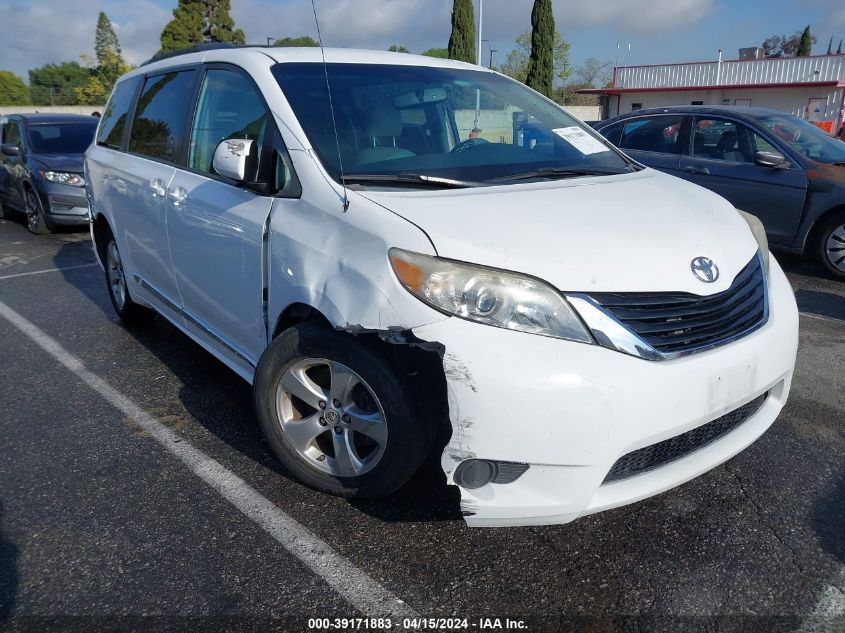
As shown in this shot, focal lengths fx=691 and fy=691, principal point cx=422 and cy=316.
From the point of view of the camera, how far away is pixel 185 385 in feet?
13.3

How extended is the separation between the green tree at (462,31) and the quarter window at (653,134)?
26.4 meters

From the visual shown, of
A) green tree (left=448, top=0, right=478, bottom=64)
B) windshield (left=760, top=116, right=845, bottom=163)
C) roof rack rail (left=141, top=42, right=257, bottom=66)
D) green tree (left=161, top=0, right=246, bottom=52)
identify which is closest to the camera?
roof rack rail (left=141, top=42, right=257, bottom=66)

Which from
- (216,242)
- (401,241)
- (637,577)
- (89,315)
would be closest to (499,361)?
(401,241)

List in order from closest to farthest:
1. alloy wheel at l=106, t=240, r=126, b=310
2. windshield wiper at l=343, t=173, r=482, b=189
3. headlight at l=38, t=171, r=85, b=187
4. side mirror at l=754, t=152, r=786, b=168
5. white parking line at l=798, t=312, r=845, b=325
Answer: windshield wiper at l=343, t=173, r=482, b=189, alloy wheel at l=106, t=240, r=126, b=310, white parking line at l=798, t=312, r=845, b=325, side mirror at l=754, t=152, r=786, b=168, headlight at l=38, t=171, r=85, b=187

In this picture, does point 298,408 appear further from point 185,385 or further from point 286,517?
point 185,385

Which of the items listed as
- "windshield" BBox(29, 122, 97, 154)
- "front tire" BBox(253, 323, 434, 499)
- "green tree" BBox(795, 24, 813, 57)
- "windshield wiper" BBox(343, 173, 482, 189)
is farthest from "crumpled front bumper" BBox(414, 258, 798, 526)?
"green tree" BBox(795, 24, 813, 57)

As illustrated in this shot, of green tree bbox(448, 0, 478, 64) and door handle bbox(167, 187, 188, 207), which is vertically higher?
green tree bbox(448, 0, 478, 64)

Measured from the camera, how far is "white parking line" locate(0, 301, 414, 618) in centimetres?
225

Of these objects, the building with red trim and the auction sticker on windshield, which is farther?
the building with red trim

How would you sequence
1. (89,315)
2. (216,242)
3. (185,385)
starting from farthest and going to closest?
1. (89,315)
2. (185,385)
3. (216,242)

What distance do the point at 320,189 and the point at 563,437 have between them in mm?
1283

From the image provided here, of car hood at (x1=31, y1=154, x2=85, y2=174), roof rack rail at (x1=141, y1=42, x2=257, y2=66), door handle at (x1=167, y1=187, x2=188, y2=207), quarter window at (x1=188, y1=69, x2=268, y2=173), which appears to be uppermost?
roof rack rail at (x1=141, y1=42, x2=257, y2=66)

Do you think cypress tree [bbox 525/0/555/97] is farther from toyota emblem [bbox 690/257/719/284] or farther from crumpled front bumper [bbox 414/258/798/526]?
crumpled front bumper [bbox 414/258/798/526]

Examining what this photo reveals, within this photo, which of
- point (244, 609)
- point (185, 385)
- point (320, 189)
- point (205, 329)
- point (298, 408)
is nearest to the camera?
point (244, 609)
